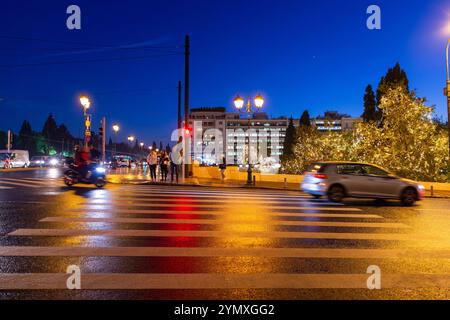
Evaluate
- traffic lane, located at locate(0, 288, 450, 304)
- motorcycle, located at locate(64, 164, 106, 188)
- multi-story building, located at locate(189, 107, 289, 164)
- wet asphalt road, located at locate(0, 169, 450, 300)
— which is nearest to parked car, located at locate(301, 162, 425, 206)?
wet asphalt road, located at locate(0, 169, 450, 300)

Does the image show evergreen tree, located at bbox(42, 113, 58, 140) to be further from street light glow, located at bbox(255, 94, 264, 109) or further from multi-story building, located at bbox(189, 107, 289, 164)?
street light glow, located at bbox(255, 94, 264, 109)

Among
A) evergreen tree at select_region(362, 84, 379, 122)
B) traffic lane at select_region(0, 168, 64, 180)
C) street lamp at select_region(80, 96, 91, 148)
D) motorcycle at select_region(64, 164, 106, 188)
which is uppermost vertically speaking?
evergreen tree at select_region(362, 84, 379, 122)

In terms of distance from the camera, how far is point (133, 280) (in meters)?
4.89

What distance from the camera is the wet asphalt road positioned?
4.63 metres

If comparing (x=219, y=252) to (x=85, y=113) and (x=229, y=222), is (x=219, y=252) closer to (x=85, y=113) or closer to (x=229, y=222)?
(x=229, y=222)

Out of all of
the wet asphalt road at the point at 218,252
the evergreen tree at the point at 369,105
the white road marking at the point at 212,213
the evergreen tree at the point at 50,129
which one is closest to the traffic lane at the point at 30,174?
the wet asphalt road at the point at 218,252

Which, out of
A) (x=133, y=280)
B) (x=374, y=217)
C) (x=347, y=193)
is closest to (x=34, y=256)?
(x=133, y=280)

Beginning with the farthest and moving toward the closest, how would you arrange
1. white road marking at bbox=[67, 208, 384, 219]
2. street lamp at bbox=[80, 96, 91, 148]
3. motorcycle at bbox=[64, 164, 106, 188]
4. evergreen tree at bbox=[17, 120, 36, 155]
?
evergreen tree at bbox=[17, 120, 36, 155]
street lamp at bbox=[80, 96, 91, 148]
motorcycle at bbox=[64, 164, 106, 188]
white road marking at bbox=[67, 208, 384, 219]

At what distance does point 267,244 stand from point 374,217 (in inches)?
190

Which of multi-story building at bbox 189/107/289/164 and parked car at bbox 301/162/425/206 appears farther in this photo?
multi-story building at bbox 189/107/289/164

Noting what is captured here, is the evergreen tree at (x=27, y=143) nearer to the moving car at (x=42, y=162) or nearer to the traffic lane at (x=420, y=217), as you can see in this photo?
the moving car at (x=42, y=162)

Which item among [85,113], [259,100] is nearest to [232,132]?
[85,113]

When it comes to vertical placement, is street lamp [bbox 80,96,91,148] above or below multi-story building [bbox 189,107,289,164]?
A: below

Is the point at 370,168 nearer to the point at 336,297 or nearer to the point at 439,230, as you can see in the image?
the point at 439,230
